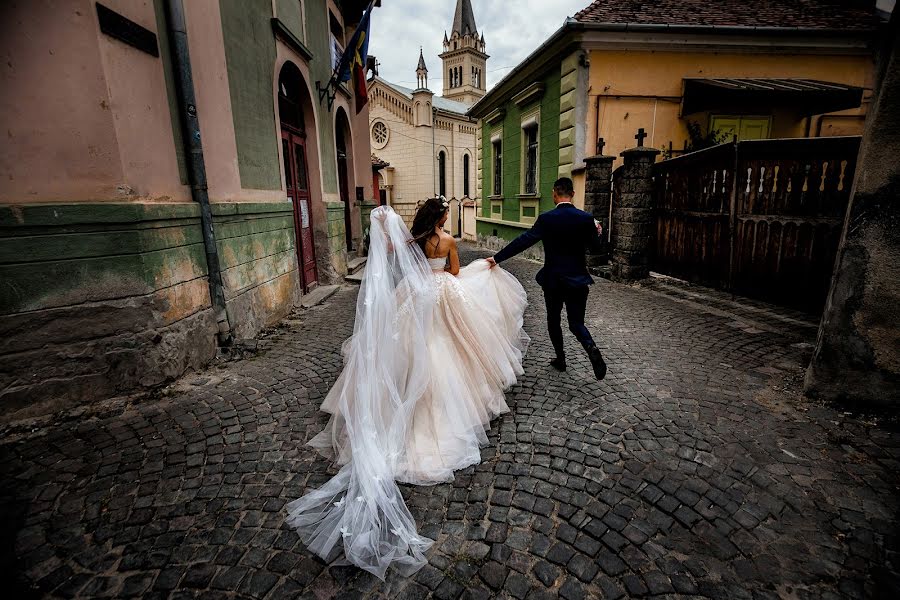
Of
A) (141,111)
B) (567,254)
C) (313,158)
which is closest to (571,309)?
(567,254)

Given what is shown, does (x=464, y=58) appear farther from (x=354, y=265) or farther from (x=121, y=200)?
(x=121, y=200)

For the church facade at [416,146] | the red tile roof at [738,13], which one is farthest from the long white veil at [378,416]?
the church facade at [416,146]

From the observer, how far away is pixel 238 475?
288cm

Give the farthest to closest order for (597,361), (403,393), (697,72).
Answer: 1. (697,72)
2. (597,361)
3. (403,393)

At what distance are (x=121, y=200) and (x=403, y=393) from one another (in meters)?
3.07

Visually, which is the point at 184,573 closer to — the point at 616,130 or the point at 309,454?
the point at 309,454

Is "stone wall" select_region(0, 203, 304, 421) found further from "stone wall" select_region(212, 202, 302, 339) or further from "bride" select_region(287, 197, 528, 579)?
"bride" select_region(287, 197, 528, 579)

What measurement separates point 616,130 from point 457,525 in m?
10.3

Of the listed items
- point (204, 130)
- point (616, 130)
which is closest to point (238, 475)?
point (204, 130)

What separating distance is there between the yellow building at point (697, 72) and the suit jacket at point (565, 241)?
6473mm

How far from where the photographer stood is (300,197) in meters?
8.14

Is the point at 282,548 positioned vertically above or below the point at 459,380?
below

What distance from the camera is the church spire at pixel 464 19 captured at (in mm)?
52594

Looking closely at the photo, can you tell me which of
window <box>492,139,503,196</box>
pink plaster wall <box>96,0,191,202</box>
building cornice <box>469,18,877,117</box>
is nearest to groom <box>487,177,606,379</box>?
pink plaster wall <box>96,0,191,202</box>
